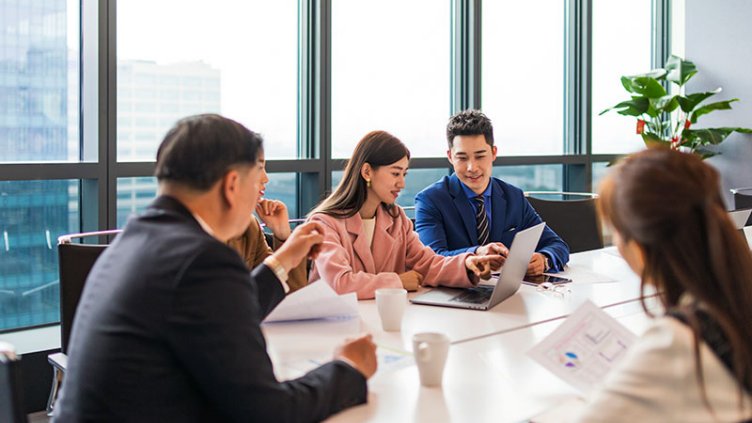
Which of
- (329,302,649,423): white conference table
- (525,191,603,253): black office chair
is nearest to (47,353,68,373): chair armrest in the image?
(329,302,649,423): white conference table

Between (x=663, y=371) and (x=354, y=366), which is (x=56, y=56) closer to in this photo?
(x=354, y=366)

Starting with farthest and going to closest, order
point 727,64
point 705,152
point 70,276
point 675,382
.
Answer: point 705,152
point 727,64
point 70,276
point 675,382

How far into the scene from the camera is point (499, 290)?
2.07m

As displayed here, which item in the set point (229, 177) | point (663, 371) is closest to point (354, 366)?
point (229, 177)

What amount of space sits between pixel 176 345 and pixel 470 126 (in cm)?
210

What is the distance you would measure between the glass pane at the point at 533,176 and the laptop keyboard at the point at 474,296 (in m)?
2.77

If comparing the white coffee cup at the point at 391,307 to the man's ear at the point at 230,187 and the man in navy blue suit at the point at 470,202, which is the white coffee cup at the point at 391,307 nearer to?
the man's ear at the point at 230,187

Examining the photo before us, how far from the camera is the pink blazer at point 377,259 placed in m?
2.22

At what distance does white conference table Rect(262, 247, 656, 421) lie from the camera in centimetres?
129

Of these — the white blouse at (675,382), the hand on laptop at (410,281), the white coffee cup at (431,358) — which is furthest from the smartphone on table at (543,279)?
the white blouse at (675,382)

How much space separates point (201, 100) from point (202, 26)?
356 mm

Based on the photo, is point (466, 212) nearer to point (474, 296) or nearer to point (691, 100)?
point (474, 296)

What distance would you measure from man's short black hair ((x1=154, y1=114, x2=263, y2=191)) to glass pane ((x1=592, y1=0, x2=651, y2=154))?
490cm

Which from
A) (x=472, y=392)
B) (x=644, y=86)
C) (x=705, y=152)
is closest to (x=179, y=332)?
(x=472, y=392)
